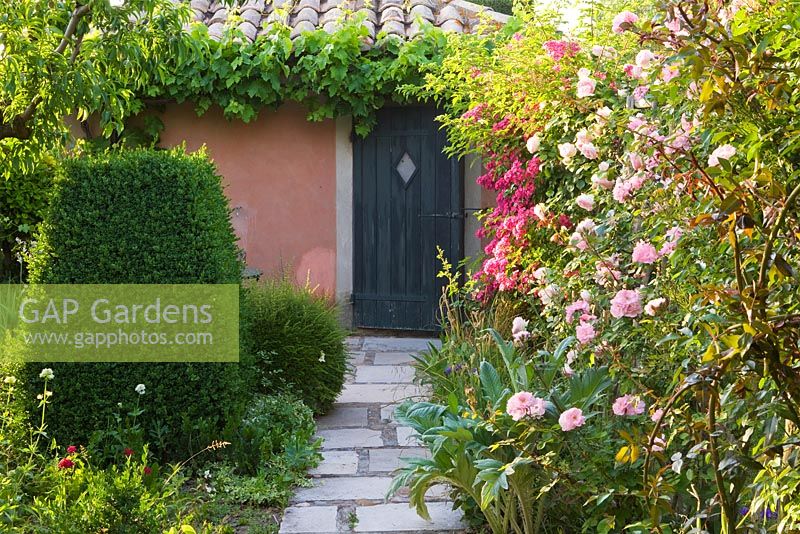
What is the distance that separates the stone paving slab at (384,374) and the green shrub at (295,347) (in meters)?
0.95

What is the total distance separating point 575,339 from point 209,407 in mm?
1898

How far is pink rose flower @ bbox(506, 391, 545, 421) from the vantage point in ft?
10.7

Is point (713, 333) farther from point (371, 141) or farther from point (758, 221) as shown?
point (371, 141)

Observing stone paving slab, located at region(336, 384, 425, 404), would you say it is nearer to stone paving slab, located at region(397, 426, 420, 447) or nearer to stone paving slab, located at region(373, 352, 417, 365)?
stone paving slab, located at region(397, 426, 420, 447)

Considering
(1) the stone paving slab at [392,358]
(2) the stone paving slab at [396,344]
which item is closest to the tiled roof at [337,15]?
(2) the stone paving slab at [396,344]

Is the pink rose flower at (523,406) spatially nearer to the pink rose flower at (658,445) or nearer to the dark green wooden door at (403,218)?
the pink rose flower at (658,445)

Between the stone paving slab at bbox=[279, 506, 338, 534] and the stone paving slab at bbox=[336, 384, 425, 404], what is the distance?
190cm

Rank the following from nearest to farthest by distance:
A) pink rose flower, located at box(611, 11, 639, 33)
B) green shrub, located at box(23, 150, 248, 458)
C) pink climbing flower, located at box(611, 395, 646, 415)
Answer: pink rose flower, located at box(611, 11, 639, 33), pink climbing flower, located at box(611, 395, 646, 415), green shrub, located at box(23, 150, 248, 458)

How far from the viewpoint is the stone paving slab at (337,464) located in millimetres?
4719

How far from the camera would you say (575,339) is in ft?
12.4

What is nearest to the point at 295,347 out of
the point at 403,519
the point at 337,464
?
the point at 337,464

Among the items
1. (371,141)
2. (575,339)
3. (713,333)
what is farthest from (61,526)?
(371,141)

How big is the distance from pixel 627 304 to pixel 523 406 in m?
0.51

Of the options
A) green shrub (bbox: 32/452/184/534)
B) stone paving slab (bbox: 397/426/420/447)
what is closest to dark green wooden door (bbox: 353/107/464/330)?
stone paving slab (bbox: 397/426/420/447)
